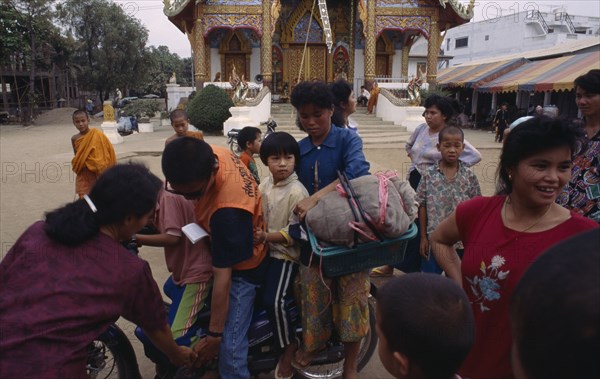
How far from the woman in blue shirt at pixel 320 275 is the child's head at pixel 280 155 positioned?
184 mm

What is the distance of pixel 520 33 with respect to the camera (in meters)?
29.8

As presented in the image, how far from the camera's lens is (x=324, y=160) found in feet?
8.30

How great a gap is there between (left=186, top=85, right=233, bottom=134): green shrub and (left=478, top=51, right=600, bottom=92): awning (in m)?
11.3

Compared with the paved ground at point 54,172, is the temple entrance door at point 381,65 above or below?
above

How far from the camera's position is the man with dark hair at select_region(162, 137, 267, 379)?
1.84 m

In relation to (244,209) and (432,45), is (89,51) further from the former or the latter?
(244,209)

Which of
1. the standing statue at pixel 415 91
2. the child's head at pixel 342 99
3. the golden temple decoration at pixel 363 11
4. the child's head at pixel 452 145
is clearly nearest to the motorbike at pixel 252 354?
the child's head at pixel 452 145

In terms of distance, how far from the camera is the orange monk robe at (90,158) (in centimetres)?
490

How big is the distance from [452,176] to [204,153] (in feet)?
6.60

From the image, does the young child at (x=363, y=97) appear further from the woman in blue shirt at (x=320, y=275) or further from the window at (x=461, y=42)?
the window at (x=461, y=42)

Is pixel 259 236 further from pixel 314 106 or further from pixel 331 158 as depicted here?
pixel 314 106

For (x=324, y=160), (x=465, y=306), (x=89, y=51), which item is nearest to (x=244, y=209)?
(x=324, y=160)

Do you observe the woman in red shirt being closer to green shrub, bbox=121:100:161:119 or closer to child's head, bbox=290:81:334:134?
child's head, bbox=290:81:334:134

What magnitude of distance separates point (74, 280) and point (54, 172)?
9646 mm
